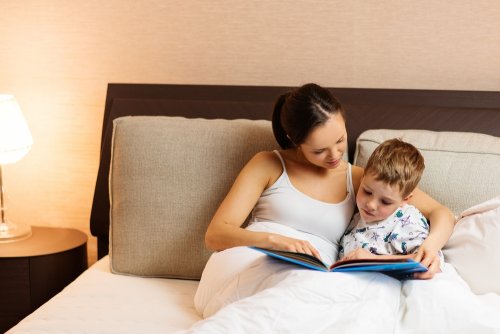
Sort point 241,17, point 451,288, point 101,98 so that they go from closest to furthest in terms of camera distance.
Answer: point 451,288
point 241,17
point 101,98

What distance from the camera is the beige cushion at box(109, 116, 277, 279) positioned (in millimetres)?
1986

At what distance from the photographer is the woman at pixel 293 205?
165 centimetres

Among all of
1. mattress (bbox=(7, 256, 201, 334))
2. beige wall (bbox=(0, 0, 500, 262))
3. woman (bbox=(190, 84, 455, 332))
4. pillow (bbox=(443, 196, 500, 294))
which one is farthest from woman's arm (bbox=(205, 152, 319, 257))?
beige wall (bbox=(0, 0, 500, 262))

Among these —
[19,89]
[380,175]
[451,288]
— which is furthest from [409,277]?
[19,89]

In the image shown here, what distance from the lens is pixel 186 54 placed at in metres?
2.50

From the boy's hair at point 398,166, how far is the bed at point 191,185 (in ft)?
0.68

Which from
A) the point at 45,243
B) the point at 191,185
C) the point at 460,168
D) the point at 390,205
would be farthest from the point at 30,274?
the point at 460,168

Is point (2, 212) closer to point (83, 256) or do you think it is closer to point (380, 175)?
point (83, 256)

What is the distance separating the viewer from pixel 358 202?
1.76 metres

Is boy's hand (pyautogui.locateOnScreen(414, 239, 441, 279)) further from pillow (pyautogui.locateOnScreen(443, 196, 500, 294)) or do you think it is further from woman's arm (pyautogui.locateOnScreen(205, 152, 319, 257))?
woman's arm (pyautogui.locateOnScreen(205, 152, 319, 257))

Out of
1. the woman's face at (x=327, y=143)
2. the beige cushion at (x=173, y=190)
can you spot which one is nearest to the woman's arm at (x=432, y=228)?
the woman's face at (x=327, y=143)

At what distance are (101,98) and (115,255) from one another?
2.80 feet

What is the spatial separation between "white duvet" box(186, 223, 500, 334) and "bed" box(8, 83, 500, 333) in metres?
0.22

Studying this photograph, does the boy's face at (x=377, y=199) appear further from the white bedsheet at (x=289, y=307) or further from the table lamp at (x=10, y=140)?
the table lamp at (x=10, y=140)
